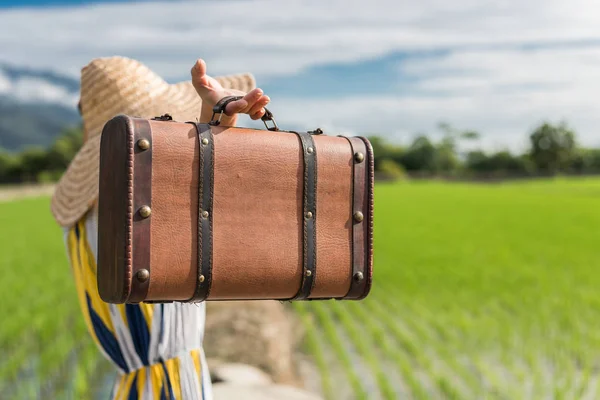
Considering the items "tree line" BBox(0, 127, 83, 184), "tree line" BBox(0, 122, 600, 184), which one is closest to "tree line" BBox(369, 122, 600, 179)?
"tree line" BBox(0, 122, 600, 184)

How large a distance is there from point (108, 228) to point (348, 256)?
0.48 m

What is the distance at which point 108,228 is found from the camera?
1.42 m

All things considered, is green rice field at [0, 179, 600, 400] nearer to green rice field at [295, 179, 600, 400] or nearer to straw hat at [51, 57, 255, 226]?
green rice field at [295, 179, 600, 400]

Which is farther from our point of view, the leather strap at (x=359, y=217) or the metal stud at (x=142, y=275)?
the leather strap at (x=359, y=217)

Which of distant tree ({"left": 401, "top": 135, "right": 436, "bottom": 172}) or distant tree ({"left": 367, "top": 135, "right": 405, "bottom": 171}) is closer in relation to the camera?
distant tree ({"left": 367, "top": 135, "right": 405, "bottom": 171})

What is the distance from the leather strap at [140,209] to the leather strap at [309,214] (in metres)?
0.31

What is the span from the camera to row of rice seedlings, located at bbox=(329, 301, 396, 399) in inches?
151

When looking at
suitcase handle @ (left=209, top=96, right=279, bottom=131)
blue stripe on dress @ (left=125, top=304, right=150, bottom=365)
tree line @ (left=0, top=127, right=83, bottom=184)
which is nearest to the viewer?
suitcase handle @ (left=209, top=96, right=279, bottom=131)

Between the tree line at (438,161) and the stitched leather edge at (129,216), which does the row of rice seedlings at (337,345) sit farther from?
the tree line at (438,161)

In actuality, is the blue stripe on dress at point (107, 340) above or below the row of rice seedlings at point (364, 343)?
above

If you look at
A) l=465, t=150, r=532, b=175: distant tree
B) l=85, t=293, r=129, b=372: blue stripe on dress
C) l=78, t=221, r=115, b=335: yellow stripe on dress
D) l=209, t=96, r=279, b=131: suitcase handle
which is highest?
l=209, t=96, r=279, b=131: suitcase handle

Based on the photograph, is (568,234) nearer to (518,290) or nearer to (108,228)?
(518,290)

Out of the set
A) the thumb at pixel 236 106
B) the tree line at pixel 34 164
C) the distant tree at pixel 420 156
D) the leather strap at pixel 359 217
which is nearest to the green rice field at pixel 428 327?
the leather strap at pixel 359 217

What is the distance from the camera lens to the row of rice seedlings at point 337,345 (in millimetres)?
3803
